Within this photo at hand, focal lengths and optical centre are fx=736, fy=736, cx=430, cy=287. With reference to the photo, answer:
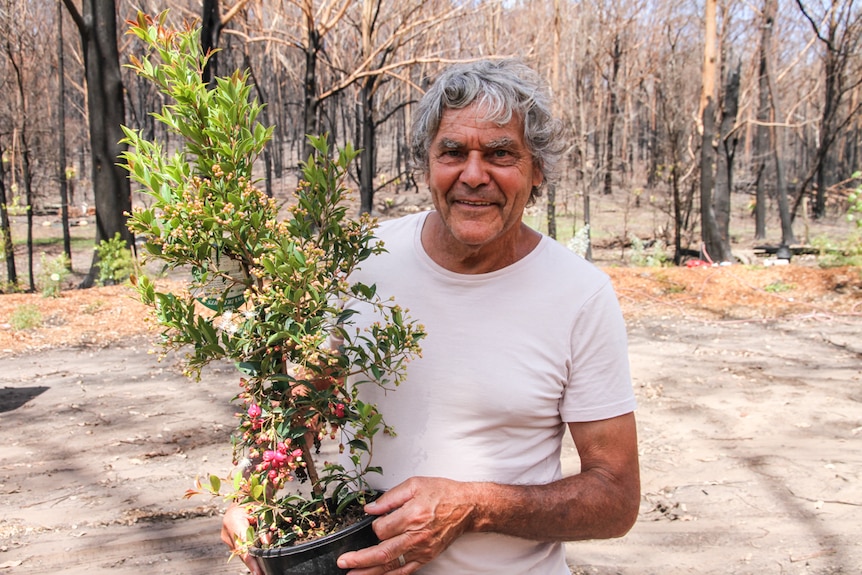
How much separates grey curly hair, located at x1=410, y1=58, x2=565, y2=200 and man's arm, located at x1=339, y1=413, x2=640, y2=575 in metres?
0.64

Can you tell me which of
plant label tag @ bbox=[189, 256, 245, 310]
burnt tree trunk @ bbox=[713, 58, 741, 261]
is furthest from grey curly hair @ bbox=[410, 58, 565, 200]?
burnt tree trunk @ bbox=[713, 58, 741, 261]

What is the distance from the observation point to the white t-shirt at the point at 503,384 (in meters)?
1.60

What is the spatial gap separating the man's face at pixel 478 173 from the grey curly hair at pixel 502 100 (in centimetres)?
2

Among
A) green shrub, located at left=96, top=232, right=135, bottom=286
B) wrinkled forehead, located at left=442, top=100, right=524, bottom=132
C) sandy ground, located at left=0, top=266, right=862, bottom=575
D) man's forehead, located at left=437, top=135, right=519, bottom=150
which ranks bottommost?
sandy ground, located at left=0, top=266, right=862, bottom=575

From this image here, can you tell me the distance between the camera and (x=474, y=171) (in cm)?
158

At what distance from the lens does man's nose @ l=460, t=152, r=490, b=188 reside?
158 centimetres

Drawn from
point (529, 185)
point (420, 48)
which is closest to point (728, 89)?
point (420, 48)

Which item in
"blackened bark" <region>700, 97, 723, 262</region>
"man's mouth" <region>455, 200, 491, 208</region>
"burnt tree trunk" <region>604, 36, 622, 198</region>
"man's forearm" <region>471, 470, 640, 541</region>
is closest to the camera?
"man's forearm" <region>471, 470, 640, 541</region>

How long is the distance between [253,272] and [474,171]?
0.51 metres

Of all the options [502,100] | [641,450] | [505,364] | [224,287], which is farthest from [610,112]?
[224,287]

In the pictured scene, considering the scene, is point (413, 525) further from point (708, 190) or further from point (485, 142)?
point (708, 190)

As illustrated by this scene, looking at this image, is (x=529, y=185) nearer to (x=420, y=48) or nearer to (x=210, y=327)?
(x=210, y=327)

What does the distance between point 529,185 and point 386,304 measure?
429 millimetres

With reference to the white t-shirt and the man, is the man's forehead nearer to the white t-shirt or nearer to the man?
the man
